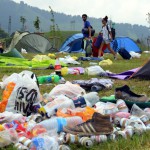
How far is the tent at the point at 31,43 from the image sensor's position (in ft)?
77.2

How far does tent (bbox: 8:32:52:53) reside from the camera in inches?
926

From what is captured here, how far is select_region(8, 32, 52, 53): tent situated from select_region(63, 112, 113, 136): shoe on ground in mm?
20151

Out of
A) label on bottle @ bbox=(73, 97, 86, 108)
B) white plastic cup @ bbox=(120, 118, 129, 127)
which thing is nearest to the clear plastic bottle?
label on bottle @ bbox=(73, 97, 86, 108)

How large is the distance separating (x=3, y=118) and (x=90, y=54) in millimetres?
11452

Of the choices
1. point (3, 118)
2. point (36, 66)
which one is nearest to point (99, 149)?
point (3, 118)

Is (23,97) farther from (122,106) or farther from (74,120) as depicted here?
(122,106)

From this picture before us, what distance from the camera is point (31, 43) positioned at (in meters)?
24.1

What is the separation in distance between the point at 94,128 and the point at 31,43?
21153 mm

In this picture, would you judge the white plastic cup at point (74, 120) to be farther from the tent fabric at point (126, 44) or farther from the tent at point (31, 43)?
the tent at point (31, 43)

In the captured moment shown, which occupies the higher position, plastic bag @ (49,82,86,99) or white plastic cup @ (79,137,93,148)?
plastic bag @ (49,82,86,99)

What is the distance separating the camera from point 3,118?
378 cm

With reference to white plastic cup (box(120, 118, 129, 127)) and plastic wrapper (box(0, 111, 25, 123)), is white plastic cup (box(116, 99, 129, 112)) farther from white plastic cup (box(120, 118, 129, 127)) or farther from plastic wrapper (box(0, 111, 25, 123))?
plastic wrapper (box(0, 111, 25, 123))

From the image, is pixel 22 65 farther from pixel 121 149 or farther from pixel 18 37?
pixel 18 37

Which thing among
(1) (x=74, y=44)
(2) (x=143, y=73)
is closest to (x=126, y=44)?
(1) (x=74, y=44)
